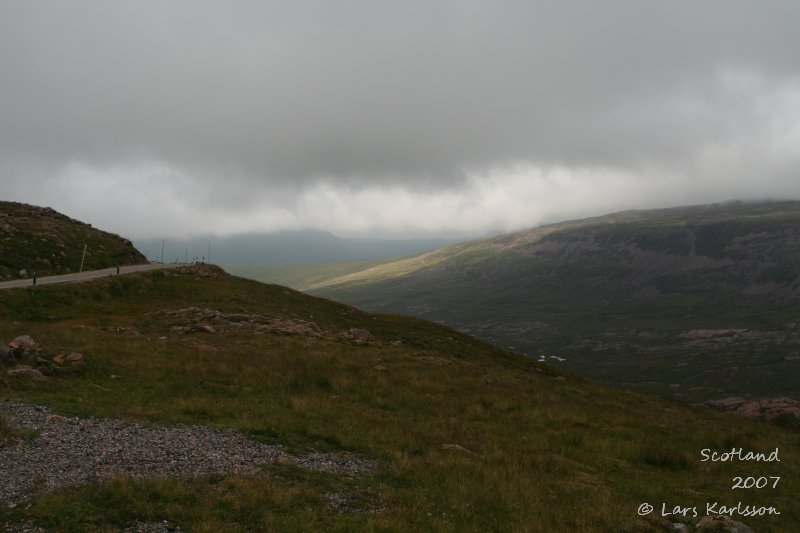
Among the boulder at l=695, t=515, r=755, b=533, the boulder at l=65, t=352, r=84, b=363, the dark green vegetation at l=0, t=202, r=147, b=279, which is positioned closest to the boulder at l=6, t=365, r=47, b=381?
the boulder at l=65, t=352, r=84, b=363

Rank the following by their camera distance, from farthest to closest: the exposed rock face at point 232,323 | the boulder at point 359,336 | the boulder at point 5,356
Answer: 1. the boulder at point 359,336
2. the exposed rock face at point 232,323
3. the boulder at point 5,356

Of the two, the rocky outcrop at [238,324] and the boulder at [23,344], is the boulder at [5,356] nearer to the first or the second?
the boulder at [23,344]

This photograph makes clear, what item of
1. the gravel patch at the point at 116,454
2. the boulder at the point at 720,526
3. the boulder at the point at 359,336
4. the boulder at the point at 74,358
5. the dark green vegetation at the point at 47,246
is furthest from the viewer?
the dark green vegetation at the point at 47,246

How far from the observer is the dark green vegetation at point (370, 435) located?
12070 mm

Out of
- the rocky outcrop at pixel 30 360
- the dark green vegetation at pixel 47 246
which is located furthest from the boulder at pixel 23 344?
the dark green vegetation at pixel 47 246

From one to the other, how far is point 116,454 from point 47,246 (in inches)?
2363

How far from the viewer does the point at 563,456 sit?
850 inches

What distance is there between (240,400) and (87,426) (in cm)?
714

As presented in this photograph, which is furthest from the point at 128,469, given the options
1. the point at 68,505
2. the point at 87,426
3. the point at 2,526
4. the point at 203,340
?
the point at 203,340

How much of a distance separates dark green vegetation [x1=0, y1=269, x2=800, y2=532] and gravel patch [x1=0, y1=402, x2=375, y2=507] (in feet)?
2.59

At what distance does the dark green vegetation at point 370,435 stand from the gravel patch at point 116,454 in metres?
0.79

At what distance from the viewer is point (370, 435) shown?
20188mm

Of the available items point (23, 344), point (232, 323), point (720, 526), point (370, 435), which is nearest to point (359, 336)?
point (232, 323)

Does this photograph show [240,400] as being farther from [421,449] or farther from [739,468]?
[739,468]
